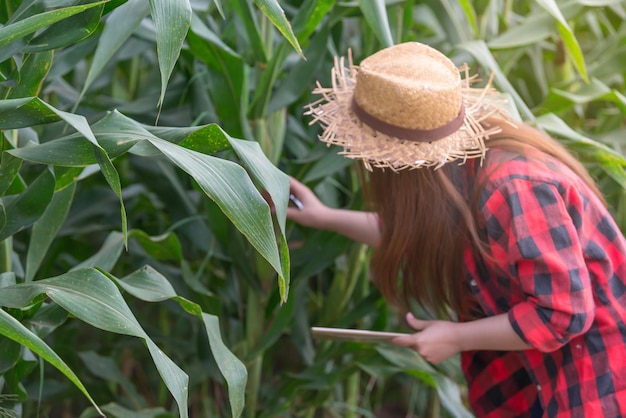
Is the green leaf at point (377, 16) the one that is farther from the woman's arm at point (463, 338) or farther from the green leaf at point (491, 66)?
the woman's arm at point (463, 338)

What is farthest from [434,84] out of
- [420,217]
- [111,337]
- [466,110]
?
[111,337]

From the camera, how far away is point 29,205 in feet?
2.94

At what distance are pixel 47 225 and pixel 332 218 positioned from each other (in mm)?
379

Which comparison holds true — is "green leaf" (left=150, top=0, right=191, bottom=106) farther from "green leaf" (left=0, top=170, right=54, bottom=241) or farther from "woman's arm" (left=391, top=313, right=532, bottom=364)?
"woman's arm" (left=391, top=313, right=532, bottom=364)

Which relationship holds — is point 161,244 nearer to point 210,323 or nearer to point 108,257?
point 108,257

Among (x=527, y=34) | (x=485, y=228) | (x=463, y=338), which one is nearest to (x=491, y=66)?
(x=527, y=34)

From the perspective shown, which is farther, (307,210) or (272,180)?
(307,210)

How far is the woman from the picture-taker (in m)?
0.92

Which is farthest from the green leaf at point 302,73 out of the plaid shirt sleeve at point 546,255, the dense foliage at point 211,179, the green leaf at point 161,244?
the plaid shirt sleeve at point 546,255

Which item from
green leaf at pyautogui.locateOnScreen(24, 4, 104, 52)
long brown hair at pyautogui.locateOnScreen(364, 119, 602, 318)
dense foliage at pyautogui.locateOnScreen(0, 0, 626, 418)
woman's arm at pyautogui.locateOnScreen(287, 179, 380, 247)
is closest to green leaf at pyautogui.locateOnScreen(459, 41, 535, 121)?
dense foliage at pyautogui.locateOnScreen(0, 0, 626, 418)

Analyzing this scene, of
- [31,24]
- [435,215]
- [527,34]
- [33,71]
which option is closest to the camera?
[31,24]

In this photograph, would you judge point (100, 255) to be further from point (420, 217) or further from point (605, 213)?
point (605, 213)

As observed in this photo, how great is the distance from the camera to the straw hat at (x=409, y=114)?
0.90 meters

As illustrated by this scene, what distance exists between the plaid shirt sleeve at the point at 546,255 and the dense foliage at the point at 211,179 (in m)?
0.21
